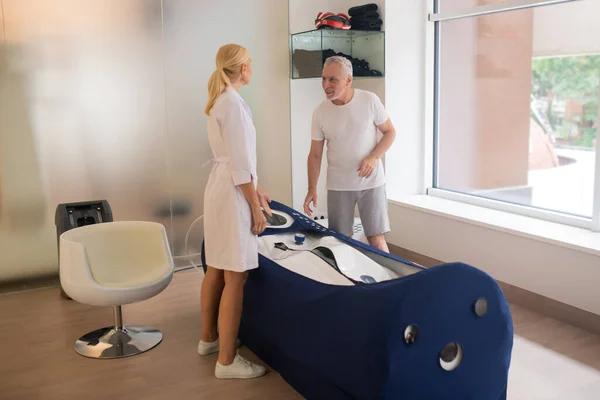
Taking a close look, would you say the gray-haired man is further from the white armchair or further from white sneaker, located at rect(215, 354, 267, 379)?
white sneaker, located at rect(215, 354, 267, 379)

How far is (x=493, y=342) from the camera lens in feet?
7.51

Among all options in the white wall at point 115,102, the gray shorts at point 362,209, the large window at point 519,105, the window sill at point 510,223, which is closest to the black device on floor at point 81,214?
the white wall at point 115,102

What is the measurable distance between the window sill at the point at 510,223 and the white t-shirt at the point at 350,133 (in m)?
0.92

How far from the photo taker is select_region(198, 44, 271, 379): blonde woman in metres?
2.69

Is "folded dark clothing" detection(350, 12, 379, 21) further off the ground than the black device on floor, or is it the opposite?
"folded dark clothing" detection(350, 12, 379, 21)

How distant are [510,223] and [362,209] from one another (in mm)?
1016

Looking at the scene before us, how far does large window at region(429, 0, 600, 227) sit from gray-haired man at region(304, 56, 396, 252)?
1.25 metres

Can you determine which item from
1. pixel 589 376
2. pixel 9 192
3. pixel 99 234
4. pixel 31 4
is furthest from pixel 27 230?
pixel 589 376

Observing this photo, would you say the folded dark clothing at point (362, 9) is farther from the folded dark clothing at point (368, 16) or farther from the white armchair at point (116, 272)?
the white armchair at point (116, 272)

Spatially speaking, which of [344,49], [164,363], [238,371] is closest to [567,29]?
[344,49]

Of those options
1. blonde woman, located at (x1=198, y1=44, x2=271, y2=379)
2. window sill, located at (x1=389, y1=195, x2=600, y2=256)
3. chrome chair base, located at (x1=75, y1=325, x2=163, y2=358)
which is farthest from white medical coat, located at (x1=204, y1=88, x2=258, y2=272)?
window sill, located at (x1=389, y1=195, x2=600, y2=256)

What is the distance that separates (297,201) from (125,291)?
2320 mm

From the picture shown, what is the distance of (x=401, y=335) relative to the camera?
2.09 metres

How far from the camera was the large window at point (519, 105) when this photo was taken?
153 inches
